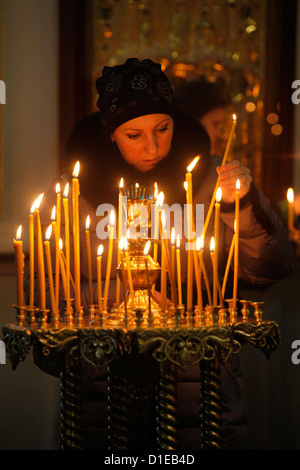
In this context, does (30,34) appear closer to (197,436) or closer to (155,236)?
(155,236)

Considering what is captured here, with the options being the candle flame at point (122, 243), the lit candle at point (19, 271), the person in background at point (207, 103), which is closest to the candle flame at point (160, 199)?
the candle flame at point (122, 243)

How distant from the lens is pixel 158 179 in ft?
4.77

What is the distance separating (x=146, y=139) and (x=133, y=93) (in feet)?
0.33

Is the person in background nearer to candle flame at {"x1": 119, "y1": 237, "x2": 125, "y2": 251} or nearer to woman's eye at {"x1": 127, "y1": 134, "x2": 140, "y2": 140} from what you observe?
woman's eye at {"x1": 127, "y1": 134, "x2": 140, "y2": 140}

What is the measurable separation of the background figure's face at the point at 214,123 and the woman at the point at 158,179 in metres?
0.80

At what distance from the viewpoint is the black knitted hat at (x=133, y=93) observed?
1.40 metres

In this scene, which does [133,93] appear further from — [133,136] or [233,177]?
[233,177]

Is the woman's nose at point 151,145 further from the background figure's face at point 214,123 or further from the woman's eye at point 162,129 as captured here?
the background figure's face at point 214,123

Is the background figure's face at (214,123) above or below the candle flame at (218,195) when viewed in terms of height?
above

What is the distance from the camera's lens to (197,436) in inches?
57.3

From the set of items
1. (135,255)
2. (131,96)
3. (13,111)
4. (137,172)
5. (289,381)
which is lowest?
(289,381)

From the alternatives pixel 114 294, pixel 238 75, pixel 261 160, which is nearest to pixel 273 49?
pixel 238 75

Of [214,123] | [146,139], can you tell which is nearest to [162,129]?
[146,139]

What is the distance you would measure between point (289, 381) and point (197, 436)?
2.92 ft
